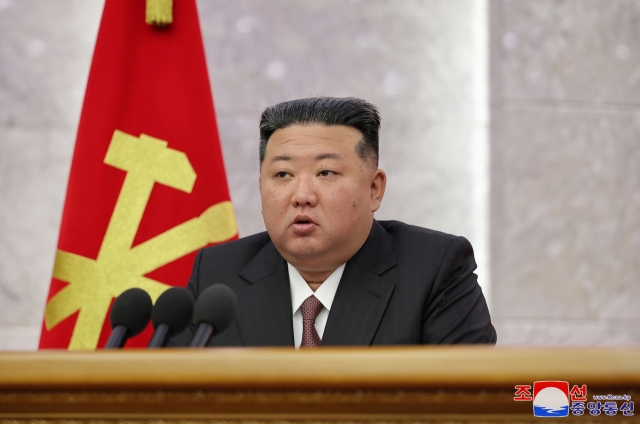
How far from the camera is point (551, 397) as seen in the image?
0.84 meters

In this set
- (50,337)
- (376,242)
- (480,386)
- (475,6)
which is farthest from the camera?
(475,6)

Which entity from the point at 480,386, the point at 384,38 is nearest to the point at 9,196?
the point at 384,38

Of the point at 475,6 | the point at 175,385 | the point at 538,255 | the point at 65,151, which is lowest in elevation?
the point at 175,385

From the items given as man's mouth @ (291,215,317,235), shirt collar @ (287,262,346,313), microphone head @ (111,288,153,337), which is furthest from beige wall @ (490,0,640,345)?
microphone head @ (111,288,153,337)

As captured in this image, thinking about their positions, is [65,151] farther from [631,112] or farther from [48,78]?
[631,112]

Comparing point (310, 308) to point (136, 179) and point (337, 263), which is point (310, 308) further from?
point (136, 179)

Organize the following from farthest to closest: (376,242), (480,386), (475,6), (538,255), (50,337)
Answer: (475,6) → (538,255) → (50,337) → (376,242) → (480,386)

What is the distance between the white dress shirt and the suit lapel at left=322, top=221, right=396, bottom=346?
2.0 inches

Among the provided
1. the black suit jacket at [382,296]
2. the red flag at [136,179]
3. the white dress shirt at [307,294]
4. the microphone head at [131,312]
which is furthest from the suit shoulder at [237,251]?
the microphone head at [131,312]

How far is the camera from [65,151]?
302cm

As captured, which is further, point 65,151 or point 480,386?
point 65,151

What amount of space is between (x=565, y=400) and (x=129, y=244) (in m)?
1.89

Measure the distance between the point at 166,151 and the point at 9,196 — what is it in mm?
907

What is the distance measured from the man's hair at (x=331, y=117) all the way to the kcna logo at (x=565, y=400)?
1.18 m
